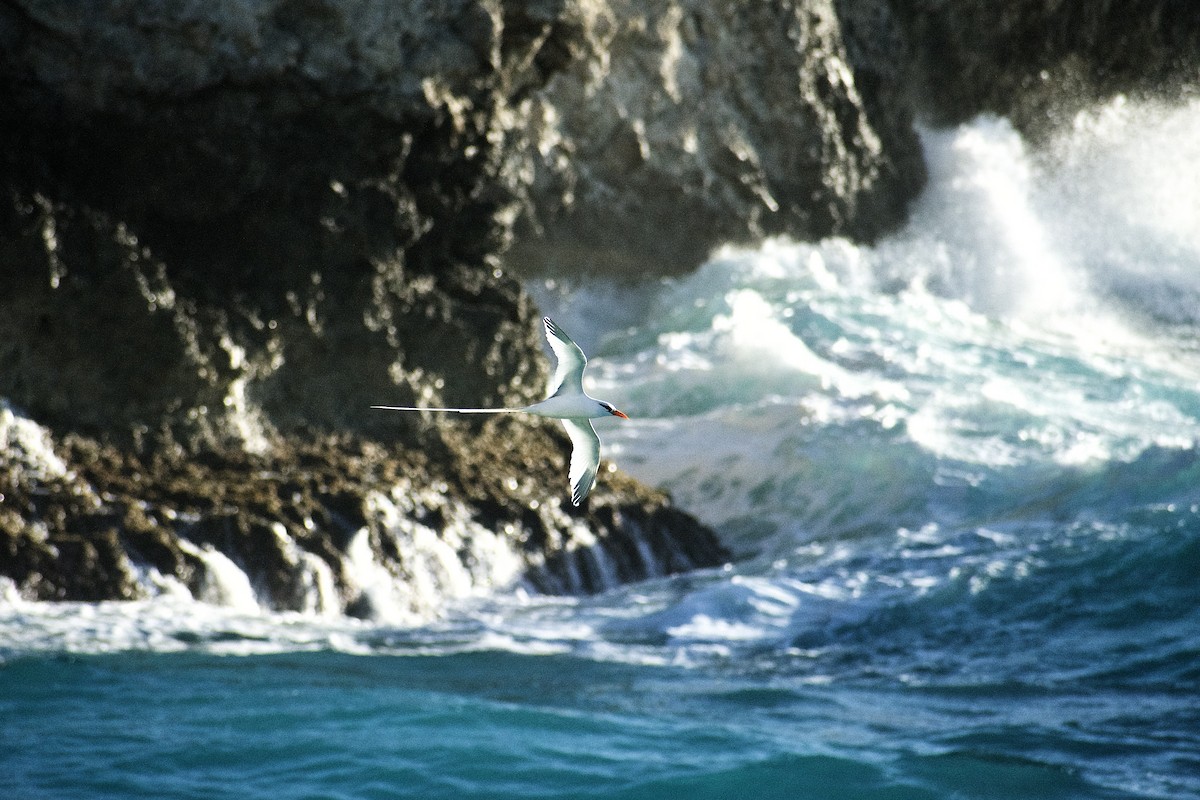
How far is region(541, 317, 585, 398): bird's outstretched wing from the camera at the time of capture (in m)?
6.09

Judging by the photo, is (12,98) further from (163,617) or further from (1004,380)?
(1004,380)

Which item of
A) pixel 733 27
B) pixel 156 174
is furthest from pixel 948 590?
pixel 733 27

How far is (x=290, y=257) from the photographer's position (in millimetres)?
9031

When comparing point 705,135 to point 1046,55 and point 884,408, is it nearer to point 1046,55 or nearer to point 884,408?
point 884,408

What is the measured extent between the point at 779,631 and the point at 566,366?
7.68 feet

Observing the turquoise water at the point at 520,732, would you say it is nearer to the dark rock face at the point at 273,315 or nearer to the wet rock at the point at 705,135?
the dark rock face at the point at 273,315

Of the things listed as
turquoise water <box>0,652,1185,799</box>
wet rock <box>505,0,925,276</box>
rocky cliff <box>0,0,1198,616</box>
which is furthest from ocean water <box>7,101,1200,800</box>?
wet rock <box>505,0,925,276</box>

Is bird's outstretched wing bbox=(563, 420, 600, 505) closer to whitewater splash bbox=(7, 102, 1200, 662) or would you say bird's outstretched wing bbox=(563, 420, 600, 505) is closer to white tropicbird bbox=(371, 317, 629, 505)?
white tropicbird bbox=(371, 317, 629, 505)

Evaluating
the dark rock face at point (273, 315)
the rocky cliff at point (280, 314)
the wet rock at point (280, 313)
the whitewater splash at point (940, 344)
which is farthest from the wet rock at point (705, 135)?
the dark rock face at point (273, 315)

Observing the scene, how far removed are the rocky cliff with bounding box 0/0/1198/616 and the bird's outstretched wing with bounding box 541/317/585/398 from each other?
7.30 ft

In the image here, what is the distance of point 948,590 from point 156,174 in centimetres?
441

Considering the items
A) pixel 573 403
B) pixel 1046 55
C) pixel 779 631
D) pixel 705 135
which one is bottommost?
pixel 779 631

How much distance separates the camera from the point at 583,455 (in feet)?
21.3

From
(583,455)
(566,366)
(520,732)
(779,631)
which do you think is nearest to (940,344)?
(779,631)
